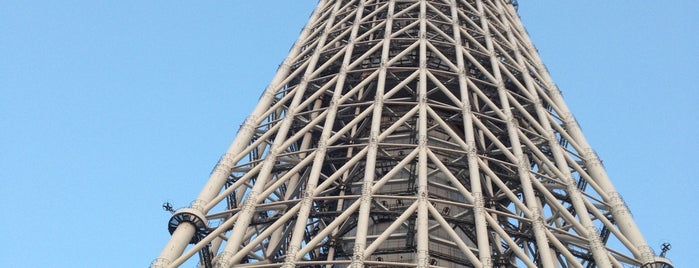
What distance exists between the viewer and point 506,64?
154 feet

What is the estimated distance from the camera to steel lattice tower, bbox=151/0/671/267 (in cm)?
3084

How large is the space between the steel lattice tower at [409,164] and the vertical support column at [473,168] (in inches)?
2.9

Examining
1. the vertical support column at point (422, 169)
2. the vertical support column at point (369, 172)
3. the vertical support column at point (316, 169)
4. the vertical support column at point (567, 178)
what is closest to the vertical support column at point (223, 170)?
the vertical support column at point (316, 169)

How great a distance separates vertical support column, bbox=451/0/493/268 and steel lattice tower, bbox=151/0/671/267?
0.07 m

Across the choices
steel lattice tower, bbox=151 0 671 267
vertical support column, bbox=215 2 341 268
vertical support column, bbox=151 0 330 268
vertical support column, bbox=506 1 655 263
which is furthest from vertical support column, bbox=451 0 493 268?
vertical support column, bbox=151 0 330 268

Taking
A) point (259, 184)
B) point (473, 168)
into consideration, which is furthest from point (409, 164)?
point (259, 184)

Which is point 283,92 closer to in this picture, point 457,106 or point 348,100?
point 348,100

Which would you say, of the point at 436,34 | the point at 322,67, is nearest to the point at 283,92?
the point at 322,67

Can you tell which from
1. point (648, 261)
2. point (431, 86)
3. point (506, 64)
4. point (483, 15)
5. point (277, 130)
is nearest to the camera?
point (648, 261)

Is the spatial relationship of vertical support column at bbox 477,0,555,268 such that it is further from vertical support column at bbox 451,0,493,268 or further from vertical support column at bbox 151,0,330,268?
vertical support column at bbox 151,0,330,268

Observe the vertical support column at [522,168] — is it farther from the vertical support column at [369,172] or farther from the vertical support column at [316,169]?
the vertical support column at [316,169]

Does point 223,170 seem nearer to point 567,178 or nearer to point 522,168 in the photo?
point 522,168

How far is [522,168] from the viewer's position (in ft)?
114

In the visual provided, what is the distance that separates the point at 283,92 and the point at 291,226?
13.3m
